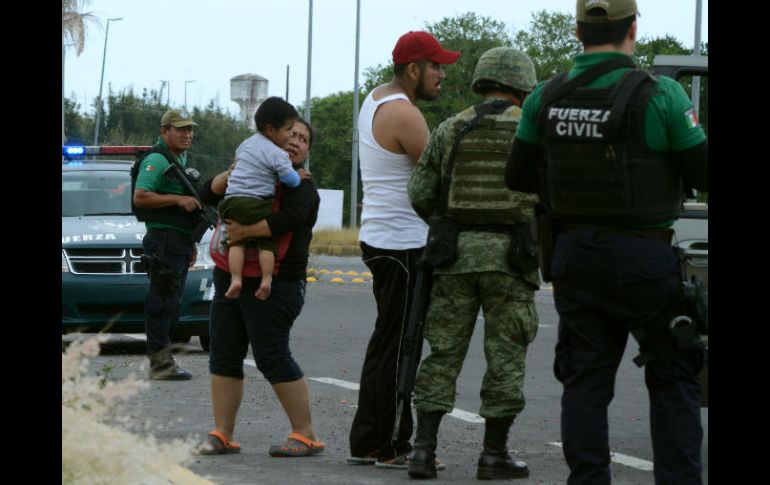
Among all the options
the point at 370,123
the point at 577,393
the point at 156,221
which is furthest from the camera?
the point at 156,221

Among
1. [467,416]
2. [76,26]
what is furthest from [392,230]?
[76,26]

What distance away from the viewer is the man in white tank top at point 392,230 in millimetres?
6711

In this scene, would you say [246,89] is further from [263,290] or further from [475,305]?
[475,305]

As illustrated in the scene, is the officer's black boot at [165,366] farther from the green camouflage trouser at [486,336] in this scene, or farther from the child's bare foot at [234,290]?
the green camouflage trouser at [486,336]

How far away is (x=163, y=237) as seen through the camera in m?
10.2

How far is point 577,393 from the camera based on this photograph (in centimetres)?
484

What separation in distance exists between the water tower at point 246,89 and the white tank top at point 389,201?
87391 millimetres

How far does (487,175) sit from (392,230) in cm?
68

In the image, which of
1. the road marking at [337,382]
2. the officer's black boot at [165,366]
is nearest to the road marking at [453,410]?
the road marking at [337,382]

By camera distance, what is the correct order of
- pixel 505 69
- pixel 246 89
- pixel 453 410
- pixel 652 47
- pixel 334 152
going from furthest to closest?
pixel 334 152
pixel 246 89
pixel 652 47
pixel 453 410
pixel 505 69
